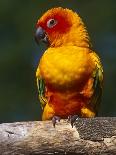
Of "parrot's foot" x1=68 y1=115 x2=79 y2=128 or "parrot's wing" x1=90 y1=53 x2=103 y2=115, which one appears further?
"parrot's wing" x1=90 y1=53 x2=103 y2=115

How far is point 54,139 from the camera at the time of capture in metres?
6.84

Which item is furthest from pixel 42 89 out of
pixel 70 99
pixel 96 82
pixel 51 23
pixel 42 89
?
pixel 51 23

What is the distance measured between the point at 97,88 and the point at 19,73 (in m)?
6.45

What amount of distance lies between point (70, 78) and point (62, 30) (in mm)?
714

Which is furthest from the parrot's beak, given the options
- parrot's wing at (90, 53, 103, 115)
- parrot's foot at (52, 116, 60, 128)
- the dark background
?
the dark background

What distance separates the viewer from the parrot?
7652 millimetres

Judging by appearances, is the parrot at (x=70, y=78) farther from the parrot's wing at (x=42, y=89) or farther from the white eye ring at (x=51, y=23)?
the white eye ring at (x=51, y=23)

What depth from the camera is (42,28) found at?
8.34 metres

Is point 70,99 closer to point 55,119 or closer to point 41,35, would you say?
point 55,119

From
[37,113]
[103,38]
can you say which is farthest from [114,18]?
[37,113]

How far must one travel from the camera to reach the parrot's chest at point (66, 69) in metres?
7.64

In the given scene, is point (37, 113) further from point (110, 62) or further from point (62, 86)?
point (62, 86)

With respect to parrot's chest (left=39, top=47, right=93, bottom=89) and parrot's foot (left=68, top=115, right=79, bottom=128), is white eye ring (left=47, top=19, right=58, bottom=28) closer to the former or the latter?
parrot's chest (left=39, top=47, right=93, bottom=89)

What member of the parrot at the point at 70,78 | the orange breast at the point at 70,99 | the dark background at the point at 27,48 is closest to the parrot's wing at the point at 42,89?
the parrot at the point at 70,78
